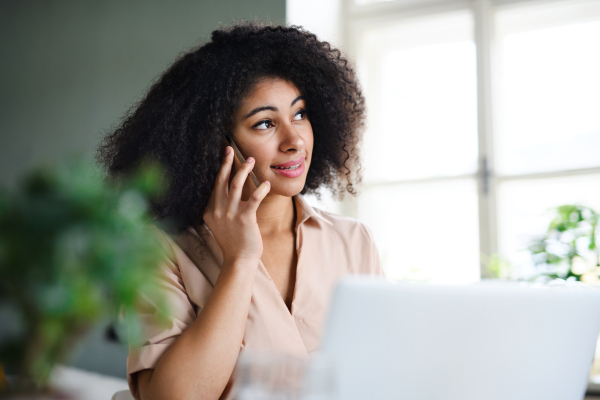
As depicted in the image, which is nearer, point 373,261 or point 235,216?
point 235,216

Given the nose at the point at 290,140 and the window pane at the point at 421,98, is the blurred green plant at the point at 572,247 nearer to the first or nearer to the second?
the window pane at the point at 421,98

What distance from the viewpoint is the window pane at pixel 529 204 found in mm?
2680

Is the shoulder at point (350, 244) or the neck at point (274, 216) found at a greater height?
the neck at point (274, 216)

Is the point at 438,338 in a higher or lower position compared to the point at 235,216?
lower

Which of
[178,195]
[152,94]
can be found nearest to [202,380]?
[178,195]

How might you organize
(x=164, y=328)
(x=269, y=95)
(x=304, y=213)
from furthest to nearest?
(x=304, y=213), (x=269, y=95), (x=164, y=328)

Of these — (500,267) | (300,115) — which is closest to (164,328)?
(300,115)

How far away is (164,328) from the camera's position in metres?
1.10

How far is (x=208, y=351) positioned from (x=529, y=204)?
216 centimetres

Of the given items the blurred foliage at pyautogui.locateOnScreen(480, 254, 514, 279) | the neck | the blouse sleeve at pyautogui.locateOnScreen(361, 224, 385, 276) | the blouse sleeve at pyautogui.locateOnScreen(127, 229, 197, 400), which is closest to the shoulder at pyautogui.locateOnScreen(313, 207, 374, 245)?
the blouse sleeve at pyautogui.locateOnScreen(361, 224, 385, 276)

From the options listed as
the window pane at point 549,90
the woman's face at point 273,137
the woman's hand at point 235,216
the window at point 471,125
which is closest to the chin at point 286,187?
the woman's face at point 273,137

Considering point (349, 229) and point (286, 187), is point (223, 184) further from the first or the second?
point (349, 229)

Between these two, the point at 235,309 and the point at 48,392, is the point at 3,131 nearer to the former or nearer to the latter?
the point at 235,309

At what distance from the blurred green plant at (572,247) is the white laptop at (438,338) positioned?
75.2 inches
